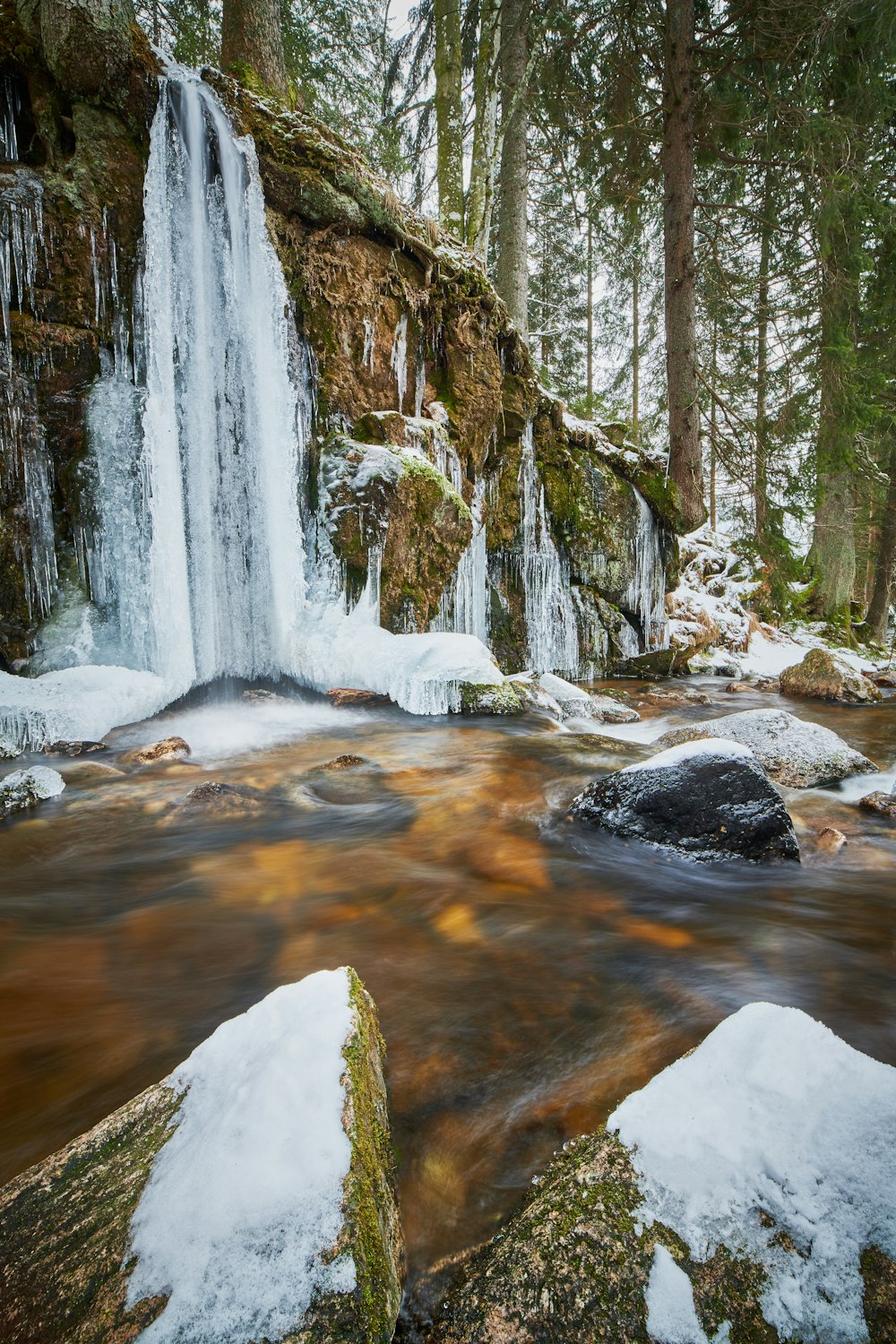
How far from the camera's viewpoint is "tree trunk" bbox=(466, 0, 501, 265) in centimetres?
884

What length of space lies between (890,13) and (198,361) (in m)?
11.2

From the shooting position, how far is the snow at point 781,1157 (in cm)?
86

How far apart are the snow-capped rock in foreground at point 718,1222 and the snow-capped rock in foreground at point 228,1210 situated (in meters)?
0.22

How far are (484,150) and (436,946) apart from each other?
438 inches

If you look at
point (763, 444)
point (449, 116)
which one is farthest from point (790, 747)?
point (449, 116)

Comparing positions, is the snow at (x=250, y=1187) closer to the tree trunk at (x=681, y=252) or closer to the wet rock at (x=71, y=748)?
the wet rock at (x=71, y=748)

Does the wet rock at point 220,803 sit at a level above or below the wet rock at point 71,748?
below

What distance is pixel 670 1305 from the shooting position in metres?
0.84

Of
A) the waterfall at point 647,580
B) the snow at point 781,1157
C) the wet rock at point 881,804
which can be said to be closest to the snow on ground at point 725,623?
the waterfall at point 647,580

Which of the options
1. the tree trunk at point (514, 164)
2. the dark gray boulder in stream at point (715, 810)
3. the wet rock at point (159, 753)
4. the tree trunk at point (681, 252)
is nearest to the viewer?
the dark gray boulder in stream at point (715, 810)

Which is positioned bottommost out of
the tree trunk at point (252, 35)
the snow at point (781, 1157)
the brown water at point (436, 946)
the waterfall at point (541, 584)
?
the brown water at point (436, 946)

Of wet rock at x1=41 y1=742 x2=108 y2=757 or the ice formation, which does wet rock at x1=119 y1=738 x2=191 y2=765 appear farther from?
the ice formation

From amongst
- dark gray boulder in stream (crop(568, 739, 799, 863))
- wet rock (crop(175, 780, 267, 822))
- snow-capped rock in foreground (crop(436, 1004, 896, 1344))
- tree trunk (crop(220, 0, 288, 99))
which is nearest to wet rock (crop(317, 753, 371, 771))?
wet rock (crop(175, 780, 267, 822))

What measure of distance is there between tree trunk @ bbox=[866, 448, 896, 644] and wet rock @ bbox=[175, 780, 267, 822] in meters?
12.6
